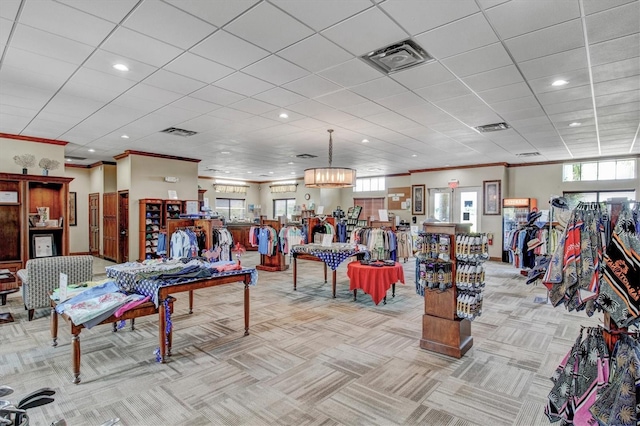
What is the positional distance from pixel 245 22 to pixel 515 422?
12.3ft

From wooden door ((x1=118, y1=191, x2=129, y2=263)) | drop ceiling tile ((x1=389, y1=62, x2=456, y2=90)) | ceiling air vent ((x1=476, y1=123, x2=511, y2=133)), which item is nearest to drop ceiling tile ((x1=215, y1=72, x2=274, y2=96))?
drop ceiling tile ((x1=389, y1=62, x2=456, y2=90))

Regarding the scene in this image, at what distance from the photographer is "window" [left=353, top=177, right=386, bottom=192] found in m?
14.4

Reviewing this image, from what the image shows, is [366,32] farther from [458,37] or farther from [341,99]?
[341,99]

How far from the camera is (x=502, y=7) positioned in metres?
2.61

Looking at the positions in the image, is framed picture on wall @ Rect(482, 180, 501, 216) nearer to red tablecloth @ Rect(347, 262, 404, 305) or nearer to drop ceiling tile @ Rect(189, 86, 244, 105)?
red tablecloth @ Rect(347, 262, 404, 305)

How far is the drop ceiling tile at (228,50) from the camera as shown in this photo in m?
3.14

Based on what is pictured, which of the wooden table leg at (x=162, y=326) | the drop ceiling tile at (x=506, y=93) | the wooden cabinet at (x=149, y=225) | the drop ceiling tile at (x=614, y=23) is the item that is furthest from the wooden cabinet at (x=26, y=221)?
the drop ceiling tile at (x=614, y=23)

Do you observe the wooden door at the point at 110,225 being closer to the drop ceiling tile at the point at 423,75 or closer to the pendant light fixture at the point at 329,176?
the pendant light fixture at the point at 329,176

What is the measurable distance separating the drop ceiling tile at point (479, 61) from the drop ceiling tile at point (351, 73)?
0.81m

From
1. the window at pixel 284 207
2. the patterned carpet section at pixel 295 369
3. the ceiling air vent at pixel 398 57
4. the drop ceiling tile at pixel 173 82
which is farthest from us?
the window at pixel 284 207

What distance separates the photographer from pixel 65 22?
2.85 meters

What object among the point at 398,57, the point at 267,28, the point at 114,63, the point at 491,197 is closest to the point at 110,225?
the point at 114,63

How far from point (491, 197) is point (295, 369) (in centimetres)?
958

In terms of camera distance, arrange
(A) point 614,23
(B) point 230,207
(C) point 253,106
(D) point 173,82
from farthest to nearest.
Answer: (B) point 230,207 → (C) point 253,106 → (D) point 173,82 → (A) point 614,23
